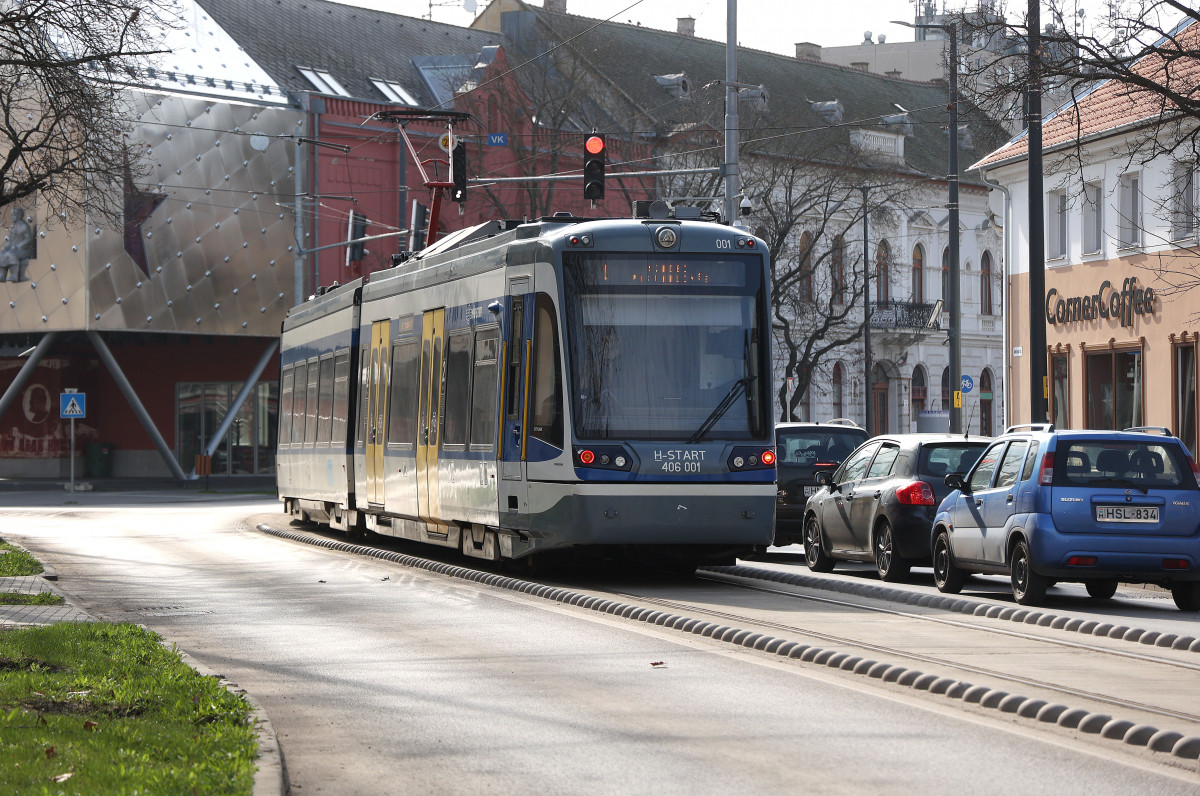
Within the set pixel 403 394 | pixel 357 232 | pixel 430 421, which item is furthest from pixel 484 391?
pixel 357 232

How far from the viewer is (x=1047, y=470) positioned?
15.7 metres

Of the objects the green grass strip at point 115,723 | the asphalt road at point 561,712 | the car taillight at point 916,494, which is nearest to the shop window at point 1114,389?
the car taillight at point 916,494

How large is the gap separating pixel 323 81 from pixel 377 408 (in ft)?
122

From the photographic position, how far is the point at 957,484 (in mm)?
17172

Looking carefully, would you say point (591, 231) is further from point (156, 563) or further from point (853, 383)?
point (853, 383)

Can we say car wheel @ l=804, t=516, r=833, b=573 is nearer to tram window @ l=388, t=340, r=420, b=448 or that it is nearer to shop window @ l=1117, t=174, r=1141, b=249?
tram window @ l=388, t=340, r=420, b=448

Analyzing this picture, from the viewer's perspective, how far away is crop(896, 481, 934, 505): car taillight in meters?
18.9

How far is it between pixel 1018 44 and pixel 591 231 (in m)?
5.29

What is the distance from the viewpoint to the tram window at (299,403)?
2970 cm

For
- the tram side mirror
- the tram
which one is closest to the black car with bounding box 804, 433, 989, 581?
the tram side mirror

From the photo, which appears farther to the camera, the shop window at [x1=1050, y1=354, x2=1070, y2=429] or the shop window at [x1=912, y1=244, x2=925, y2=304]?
the shop window at [x1=912, y1=244, x2=925, y2=304]

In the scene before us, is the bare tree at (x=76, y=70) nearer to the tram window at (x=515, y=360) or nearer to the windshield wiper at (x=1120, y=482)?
the tram window at (x=515, y=360)

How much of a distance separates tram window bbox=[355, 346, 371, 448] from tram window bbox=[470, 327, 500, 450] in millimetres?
5311

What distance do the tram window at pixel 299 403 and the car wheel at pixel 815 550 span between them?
1105 centimetres
